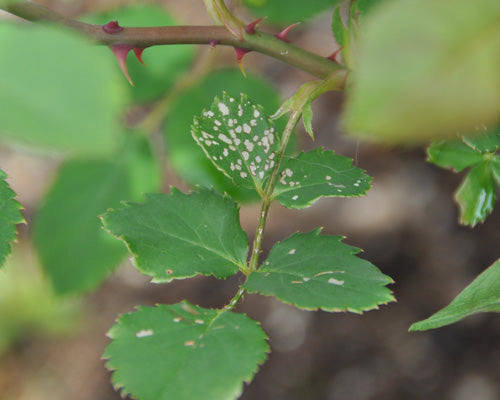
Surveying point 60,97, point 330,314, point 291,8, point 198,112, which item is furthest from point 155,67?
point 330,314

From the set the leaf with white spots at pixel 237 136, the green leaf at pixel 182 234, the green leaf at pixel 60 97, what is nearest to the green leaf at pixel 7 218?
the green leaf at pixel 182 234

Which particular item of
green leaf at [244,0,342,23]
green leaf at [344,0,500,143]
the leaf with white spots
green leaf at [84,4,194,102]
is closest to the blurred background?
green leaf at [84,4,194,102]

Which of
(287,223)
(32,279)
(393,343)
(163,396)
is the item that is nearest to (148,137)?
(163,396)

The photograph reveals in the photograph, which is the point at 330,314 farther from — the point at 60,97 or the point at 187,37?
the point at 60,97

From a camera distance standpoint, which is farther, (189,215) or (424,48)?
(189,215)

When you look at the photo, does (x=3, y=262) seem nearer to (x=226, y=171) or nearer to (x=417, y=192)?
(x=226, y=171)

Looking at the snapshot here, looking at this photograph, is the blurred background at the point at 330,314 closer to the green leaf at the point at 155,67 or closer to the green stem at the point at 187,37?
the green leaf at the point at 155,67

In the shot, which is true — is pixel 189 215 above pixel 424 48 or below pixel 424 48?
below
